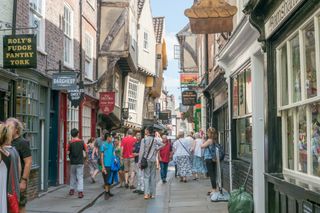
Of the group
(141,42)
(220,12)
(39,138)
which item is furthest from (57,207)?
(141,42)

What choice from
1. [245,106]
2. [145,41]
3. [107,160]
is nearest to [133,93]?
[145,41]

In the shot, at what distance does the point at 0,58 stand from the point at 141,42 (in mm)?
22667

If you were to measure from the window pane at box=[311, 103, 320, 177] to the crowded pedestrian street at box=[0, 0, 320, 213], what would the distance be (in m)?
0.01

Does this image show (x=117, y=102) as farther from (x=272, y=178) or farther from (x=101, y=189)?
(x=272, y=178)

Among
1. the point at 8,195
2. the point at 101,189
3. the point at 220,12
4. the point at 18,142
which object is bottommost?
the point at 101,189

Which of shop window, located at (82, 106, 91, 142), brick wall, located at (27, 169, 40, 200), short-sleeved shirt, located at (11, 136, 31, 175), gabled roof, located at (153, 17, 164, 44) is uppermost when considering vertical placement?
gabled roof, located at (153, 17, 164, 44)

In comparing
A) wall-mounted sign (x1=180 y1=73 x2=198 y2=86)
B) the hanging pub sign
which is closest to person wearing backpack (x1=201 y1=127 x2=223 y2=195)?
the hanging pub sign

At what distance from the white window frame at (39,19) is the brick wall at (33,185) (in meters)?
Result: 3.13

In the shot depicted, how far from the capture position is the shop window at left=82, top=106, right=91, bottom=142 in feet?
62.7

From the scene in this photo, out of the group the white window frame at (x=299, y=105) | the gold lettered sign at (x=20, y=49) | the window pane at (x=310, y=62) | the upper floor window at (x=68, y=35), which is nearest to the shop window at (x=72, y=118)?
the upper floor window at (x=68, y=35)

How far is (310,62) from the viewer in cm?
544

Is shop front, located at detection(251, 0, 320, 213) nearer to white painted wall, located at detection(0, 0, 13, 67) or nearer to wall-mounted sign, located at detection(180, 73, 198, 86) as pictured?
white painted wall, located at detection(0, 0, 13, 67)

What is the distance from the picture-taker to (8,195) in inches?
232

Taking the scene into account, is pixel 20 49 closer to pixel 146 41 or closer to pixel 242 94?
pixel 242 94
